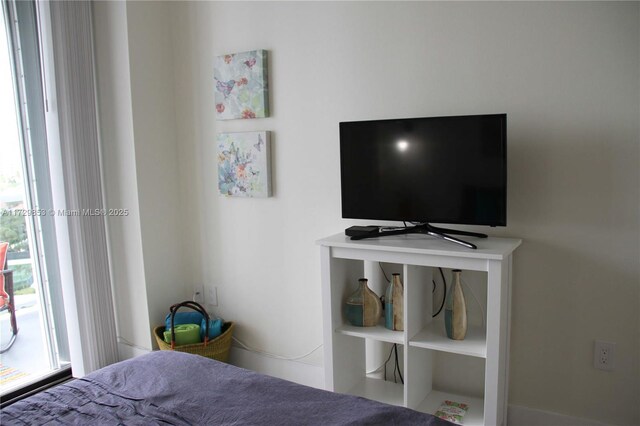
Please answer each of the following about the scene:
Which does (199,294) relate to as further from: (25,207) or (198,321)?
(25,207)

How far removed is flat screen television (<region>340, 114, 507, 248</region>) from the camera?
192cm

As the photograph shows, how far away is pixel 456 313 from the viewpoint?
205cm

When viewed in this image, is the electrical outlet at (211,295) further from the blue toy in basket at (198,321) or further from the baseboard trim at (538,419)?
the baseboard trim at (538,419)

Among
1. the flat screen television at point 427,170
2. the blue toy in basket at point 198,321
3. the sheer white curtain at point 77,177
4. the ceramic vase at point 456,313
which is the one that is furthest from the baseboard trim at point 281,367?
the flat screen television at point 427,170

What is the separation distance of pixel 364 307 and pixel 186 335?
3.51 ft

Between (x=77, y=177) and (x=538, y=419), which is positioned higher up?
Result: (x=77, y=177)

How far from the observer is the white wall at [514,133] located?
1.96 metres

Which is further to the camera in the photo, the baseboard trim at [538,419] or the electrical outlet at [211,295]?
the electrical outlet at [211,295]

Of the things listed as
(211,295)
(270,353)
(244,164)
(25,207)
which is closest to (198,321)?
(211,295)

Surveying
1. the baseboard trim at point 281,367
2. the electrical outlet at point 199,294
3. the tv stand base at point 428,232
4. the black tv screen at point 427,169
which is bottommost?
the baseboard trim at point 281,367

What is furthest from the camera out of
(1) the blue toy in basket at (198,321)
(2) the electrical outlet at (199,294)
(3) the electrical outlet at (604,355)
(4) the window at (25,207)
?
(2) the electrical outlet at (199,294)

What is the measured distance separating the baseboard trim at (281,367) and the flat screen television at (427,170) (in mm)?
998

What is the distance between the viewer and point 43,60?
8.67 feet

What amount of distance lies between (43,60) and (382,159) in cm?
189
